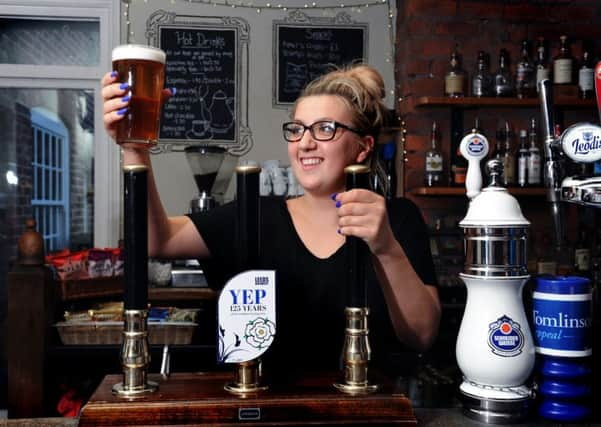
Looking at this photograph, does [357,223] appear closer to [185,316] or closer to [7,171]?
[185,316]

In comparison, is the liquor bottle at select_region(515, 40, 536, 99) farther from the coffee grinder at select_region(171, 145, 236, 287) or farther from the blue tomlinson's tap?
the blue tomlinson's tap

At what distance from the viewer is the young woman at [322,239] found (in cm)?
128

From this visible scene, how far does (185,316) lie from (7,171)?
72.4 inches

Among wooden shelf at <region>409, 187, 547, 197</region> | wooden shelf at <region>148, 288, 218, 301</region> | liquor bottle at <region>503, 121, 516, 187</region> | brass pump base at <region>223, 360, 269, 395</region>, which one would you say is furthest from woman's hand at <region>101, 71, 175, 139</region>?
liquor bottle at <region>503, 121, 516, 187</region>

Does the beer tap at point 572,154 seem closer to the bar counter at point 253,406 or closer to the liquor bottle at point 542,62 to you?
the bar counter at point 253,406

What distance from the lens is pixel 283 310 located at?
1344 mm

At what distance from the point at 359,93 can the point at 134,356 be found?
824 mm

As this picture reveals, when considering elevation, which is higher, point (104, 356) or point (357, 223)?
point (357, 223)

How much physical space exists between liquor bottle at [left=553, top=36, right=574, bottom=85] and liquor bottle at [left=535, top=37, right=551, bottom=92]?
0.04 metres

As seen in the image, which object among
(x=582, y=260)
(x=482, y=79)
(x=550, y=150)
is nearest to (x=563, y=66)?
(x=482, y=79)

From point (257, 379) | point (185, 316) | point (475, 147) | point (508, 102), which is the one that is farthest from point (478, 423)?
point (508, 102)

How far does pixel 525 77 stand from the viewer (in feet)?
10.9

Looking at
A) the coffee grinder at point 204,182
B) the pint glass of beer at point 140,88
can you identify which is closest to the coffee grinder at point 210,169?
the coffee grinder at point 204,182

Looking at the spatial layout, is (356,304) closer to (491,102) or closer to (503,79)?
(491,102)
